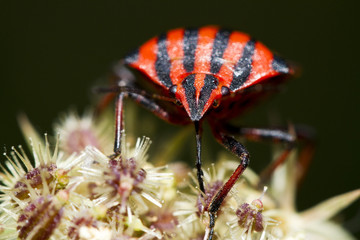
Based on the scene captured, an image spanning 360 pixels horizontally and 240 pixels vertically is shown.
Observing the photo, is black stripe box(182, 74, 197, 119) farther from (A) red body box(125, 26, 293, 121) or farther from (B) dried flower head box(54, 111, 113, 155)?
(B) dried flower head box(54, 111, 113, 155)

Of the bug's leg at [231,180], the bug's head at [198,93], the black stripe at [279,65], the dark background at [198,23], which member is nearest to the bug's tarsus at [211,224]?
the bug's leg at [231,180]

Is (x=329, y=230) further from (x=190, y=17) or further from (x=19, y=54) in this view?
(x=19, y=54)

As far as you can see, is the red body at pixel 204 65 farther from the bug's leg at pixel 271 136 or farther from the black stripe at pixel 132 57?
the bug's leg at pixel 271 136

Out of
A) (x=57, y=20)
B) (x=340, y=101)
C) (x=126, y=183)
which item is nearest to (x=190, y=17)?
(x=57, y=20)

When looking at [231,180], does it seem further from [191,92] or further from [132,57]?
[132,57]

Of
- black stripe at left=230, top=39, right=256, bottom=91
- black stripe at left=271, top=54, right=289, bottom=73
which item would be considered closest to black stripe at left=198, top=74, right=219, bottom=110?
black stripe at left=230, top=39, right=256, bottom=91

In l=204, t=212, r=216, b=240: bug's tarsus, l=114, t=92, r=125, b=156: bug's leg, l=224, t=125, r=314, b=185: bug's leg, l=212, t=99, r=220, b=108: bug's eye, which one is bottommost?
l=204, t=212, r=216, b=240: bug's tarsus
